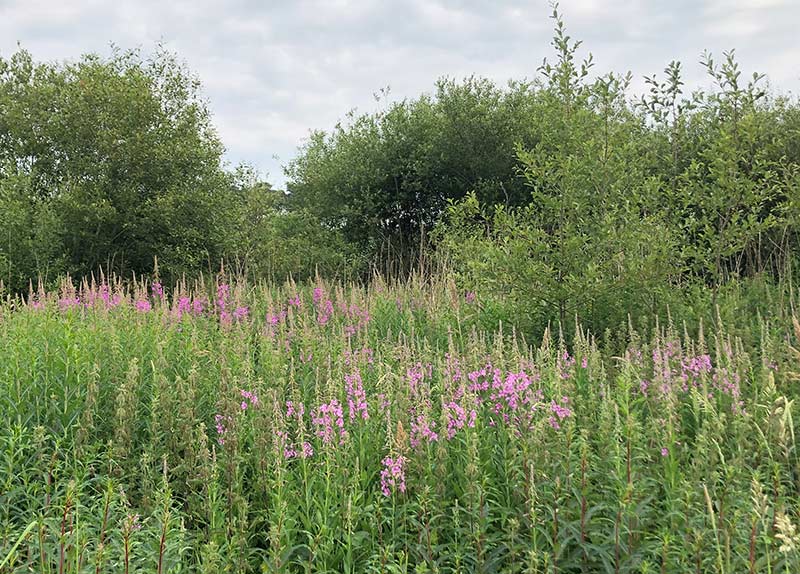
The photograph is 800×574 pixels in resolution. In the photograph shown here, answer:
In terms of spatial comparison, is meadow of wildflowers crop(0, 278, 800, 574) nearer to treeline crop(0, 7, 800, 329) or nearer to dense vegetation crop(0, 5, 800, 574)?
dense vegetation crop(0, 5, 800, 574)

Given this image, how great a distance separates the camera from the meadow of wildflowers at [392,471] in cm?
264

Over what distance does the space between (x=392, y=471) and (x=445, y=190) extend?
18177 millimetres

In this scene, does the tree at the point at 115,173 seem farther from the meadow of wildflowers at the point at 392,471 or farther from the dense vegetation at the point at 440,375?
the meadow of wildflowers at the point at 392,471

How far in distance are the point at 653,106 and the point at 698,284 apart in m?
2.35

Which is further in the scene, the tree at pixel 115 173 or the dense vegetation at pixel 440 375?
the tree at pixel 115 173

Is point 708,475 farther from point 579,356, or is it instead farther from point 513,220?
point 513,220

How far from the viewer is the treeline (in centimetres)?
677

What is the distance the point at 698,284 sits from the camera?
7.17m

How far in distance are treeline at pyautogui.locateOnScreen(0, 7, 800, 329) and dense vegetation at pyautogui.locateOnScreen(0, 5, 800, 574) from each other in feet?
0.23

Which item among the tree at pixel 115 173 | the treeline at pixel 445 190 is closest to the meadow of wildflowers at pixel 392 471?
the treeline at pixel 445 190

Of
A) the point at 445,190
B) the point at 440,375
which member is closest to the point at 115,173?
the point at 445,190

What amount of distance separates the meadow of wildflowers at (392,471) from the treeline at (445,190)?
2342 millimetres

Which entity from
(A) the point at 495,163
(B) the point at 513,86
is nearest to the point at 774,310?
(A) the point at 495,163

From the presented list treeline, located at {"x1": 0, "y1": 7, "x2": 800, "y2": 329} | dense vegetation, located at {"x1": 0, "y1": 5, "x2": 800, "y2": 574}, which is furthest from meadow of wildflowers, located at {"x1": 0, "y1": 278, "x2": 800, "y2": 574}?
treeline, located at {"x1": 0, "y1": 7, "x2": 800, "y2": 329}
